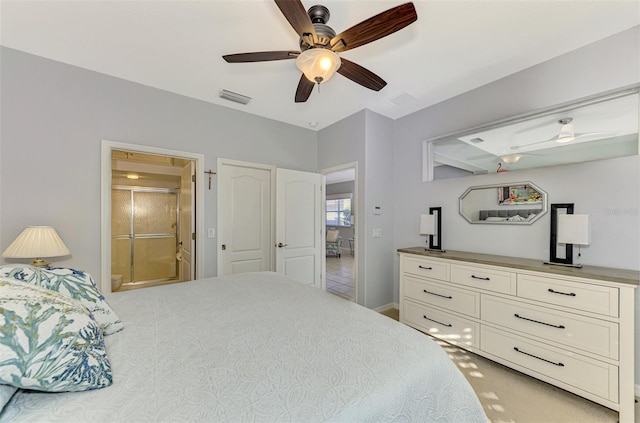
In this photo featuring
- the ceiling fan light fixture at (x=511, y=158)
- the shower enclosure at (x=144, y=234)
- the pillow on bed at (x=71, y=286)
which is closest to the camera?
the pillow on bed at (x=71, y=286)

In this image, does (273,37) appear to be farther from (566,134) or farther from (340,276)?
(340,276)

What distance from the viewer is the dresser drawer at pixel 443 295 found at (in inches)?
88.4

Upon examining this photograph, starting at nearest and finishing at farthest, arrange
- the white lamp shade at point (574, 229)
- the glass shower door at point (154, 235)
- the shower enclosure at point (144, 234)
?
the white lamp shade at point (574, 229)
the shower enclosure at point (144, 234)
the glass shower door at point (154, 235)

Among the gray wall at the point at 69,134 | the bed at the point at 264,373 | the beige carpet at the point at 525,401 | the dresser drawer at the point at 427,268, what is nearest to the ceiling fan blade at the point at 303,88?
the gray wall at the point at 69,134

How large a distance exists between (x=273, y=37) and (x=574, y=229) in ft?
8.81

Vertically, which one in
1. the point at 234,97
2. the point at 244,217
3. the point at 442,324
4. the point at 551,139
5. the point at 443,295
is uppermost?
the point at 234,97

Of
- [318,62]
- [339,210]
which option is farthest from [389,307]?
[339,210]

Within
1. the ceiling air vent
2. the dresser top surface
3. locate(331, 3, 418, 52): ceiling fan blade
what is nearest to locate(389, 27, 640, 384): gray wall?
the dresser top surface

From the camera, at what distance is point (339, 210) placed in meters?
9.23

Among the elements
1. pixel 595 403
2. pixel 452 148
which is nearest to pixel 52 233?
pixel 452 148

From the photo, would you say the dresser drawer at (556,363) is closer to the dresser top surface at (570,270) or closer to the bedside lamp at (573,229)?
the dresser top surface at (570,270)

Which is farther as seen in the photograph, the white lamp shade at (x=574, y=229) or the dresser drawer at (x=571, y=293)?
the white lamp shade at (x=574, y=229)

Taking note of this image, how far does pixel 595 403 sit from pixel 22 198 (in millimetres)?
4627

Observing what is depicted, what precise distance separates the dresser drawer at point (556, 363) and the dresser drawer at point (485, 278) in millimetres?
354
